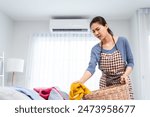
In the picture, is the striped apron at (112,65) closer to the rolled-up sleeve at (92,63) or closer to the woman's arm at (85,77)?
the rolled-up sleeve at (92,63)

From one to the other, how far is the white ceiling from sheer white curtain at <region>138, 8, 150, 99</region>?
183 millimetres

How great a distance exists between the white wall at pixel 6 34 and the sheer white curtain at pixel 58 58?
429 millimetres

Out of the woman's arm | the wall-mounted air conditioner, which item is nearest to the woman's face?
the woman's arm

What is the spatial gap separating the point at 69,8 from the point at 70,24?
357mm

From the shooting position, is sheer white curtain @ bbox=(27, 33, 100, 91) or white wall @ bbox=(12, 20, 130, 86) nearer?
sheer white curtain @ bbox=(27, 33, 100, 91)

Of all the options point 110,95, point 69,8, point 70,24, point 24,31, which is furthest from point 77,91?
point 24,31

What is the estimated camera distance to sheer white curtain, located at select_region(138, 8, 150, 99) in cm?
330

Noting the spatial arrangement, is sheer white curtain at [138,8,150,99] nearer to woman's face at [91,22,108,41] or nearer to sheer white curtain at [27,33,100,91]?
sheer white curtain at [27,33,100,91]

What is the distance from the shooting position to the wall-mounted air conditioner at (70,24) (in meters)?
3.70

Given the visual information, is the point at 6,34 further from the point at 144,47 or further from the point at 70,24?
the point at 144,47

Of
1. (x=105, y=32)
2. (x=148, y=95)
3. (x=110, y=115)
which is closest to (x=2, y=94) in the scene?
(x=110, y=115)

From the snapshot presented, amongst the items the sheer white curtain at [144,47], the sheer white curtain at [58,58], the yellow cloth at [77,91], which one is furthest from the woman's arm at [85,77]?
the sheer white curtain at [58,58]

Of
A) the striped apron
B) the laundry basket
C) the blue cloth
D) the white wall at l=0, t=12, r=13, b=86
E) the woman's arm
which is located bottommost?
the laundry basket

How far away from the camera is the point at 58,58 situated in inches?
152
